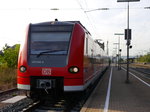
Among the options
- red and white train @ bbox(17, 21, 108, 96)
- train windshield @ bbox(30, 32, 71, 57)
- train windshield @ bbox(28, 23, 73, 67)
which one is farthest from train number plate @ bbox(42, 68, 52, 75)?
train windshield @ bbox(30, 32, 71, 57)

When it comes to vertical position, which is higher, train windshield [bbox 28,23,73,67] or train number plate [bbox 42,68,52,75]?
train windshield [bbox 28,23,73,67]

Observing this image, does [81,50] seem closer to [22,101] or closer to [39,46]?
[39,46]

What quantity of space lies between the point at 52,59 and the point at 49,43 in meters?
0.65

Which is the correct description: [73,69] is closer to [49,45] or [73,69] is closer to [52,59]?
[52,59]

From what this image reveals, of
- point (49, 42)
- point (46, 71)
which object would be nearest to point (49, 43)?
point (49, 42)

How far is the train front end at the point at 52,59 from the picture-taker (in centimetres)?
839

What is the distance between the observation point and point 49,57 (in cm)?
868

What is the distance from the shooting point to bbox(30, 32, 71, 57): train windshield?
878cm

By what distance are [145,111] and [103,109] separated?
132 centimetres

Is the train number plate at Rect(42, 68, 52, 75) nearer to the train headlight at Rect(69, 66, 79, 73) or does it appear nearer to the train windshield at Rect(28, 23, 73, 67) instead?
the train windshield at Rect(28, 23, 73, 67)

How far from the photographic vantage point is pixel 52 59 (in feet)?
28.3

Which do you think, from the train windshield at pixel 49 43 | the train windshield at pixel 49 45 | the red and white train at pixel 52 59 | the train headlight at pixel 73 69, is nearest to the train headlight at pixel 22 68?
the red and white train at pixel 52 59

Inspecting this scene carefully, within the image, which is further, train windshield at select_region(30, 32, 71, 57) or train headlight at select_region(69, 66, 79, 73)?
train windshield at select_region(30, 32, 71, 57)

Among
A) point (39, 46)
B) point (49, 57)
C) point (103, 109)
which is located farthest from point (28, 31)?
point (103, 109)
